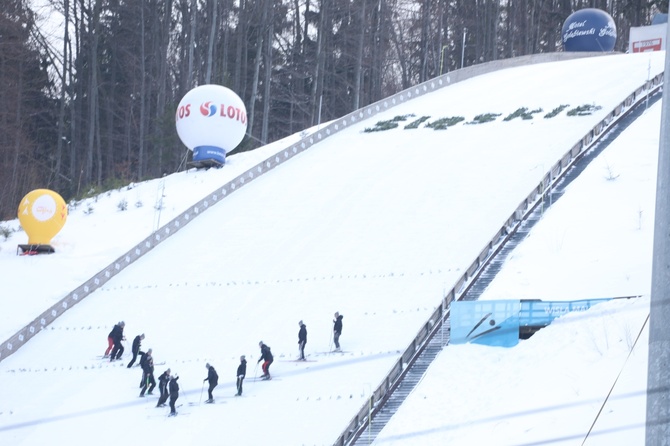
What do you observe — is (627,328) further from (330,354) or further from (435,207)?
(435,207)

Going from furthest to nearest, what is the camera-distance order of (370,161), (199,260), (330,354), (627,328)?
(370,161) < (199,260) < (330,354) < (627,328)

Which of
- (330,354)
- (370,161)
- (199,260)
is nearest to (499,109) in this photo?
(370,161)

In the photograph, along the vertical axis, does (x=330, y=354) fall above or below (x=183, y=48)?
below

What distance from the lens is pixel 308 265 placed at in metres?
25.6

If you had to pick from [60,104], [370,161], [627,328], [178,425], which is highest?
[60,104]

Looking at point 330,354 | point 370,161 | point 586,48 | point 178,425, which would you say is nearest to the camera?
point 178,425

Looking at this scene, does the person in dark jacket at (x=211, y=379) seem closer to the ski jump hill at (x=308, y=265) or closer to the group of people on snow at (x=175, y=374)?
the group of people on snow at (x=175, y=374)

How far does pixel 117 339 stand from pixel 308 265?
562 cm

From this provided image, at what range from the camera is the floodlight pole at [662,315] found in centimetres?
694

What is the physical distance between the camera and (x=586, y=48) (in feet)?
177

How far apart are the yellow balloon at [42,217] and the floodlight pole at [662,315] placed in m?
24.4

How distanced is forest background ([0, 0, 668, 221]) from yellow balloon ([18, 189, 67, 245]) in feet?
59.3

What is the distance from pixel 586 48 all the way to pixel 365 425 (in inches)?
1609

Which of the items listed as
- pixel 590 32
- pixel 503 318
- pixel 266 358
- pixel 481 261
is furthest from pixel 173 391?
pixel 590 32
